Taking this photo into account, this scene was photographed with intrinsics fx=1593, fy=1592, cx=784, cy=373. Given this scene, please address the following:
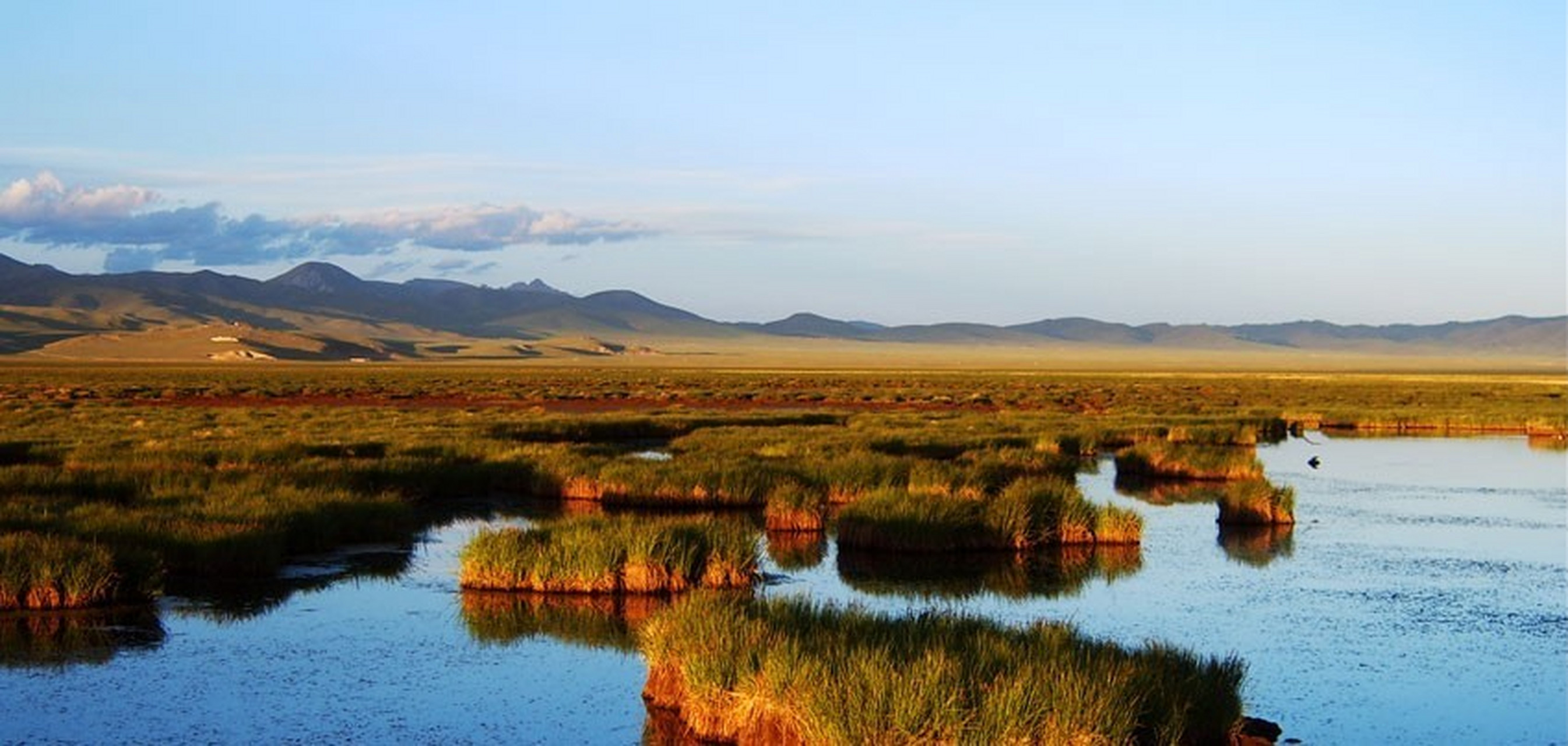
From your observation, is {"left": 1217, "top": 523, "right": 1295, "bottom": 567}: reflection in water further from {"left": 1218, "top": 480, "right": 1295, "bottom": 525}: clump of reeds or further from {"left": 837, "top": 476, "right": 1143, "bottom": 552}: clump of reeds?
{"left": 837, "top": 476, "right": 1143, "bottom": 552}: clump of reeds

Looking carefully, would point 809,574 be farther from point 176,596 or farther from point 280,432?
point 280,432

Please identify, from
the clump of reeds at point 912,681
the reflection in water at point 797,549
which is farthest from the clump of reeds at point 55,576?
the reflection in water at point 797,549

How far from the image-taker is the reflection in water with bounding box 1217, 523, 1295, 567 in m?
21.8

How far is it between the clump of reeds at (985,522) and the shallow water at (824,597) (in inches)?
22.2

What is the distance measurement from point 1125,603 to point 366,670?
834 cm

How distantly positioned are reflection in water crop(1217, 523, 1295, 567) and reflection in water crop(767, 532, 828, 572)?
5.65 meters

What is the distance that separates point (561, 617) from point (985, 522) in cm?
736

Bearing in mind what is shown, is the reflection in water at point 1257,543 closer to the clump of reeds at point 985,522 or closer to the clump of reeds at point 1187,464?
the clump of reeds at point 985,522

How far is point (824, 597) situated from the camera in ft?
57.3

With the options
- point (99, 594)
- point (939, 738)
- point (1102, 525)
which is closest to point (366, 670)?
point (99, 594)

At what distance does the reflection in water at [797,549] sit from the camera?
20.3 meters

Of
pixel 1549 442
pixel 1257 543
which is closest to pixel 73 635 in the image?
pixel 1257 543

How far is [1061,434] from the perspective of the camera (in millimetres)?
40938

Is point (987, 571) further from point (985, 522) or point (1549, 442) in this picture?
point (1549, 442)
